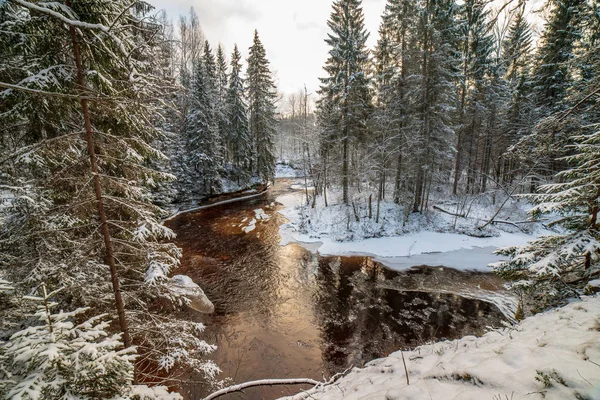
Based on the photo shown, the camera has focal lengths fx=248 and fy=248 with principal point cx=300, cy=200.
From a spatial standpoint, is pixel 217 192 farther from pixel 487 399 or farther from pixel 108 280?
pixel 487 399

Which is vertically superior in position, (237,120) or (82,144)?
(237,120)

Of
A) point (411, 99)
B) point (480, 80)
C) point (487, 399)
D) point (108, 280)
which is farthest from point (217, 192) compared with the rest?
point (487, 399)

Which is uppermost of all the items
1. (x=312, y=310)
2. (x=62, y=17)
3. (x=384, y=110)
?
(x=384, y=110)

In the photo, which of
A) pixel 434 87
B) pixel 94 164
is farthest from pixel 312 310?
pixel 434 87

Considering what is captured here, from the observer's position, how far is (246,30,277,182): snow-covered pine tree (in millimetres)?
28547

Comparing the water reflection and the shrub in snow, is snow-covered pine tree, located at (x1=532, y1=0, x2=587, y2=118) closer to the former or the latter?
the water reflection

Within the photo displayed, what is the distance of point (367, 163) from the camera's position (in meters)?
18.2

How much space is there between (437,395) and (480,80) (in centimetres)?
2428

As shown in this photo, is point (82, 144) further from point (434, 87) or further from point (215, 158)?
point (215, 158)

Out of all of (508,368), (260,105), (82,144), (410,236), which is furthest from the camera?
(260,105)

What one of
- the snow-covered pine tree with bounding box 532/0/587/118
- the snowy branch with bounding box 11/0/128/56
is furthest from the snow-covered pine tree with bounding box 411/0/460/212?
the snowy branch with bounding box 11/0/128/56

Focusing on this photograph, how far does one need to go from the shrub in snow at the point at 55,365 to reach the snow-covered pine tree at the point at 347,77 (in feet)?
58.0

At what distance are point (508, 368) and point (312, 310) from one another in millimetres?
8175

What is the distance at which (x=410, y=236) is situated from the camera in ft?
53.3
